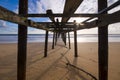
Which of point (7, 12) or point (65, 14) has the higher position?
point (65, 14)

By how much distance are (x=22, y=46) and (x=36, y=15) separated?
32.5 inches

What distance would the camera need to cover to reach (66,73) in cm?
545

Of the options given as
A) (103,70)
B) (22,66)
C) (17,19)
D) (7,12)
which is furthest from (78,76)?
(7,12)

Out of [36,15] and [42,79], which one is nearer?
[36,15]

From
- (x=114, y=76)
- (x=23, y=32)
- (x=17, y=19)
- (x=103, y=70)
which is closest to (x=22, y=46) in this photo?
(x=23, y=32)

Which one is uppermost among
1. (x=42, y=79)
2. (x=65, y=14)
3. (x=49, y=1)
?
(x=49, y=1)

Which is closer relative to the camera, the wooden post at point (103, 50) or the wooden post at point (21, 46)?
the wooden post at point (103, 50)

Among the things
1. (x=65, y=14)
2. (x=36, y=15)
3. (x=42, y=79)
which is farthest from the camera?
(x=42, y=79)

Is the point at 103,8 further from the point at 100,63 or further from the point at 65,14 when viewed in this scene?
the point at 100,63

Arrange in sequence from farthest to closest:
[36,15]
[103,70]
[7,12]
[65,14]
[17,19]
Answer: [36,15] < [65,14] < [103,70] < [17,19] < [7,12]

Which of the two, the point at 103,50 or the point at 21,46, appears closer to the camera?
the point at 103,50

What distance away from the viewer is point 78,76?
16.8 ft

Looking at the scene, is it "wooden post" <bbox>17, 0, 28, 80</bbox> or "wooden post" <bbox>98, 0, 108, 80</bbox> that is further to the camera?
"wooden post" <bbox>17, 0, 28, 80</bbox>

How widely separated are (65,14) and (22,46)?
3.85 ft
